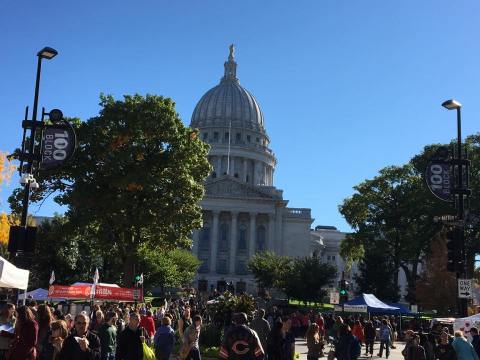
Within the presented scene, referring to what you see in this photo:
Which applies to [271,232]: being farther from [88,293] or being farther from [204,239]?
[88,293]

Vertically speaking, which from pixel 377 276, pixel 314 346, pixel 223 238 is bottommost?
pixel 314 346

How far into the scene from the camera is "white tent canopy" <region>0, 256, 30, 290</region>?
12.1 m

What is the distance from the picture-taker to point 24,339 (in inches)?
345

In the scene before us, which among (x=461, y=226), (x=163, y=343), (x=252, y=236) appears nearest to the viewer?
(x=163, y=343)

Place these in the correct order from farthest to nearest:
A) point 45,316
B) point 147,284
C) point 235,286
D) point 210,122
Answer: point 210,122, point 235,286, point 147,284, point 45,316

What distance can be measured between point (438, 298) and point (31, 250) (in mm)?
39338

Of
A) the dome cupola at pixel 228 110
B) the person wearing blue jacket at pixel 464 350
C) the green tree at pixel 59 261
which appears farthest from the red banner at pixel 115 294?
the dome cupola at pixel 228 110

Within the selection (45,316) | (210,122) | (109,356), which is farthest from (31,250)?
(210,122)

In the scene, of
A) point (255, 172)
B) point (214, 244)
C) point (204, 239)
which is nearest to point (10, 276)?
point (214, 244)

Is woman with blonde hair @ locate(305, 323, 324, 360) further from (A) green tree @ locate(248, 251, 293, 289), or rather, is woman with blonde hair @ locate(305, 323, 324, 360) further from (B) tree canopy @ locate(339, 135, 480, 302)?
(A) green tree @ locate(248, 251, 293, 289)

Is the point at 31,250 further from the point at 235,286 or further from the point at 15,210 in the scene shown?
the point at 235,286

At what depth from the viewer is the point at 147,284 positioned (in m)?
59.8

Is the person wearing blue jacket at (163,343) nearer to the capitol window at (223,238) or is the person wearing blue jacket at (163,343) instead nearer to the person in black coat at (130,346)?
the person in black coat at (130,346)

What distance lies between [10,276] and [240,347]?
624cm
